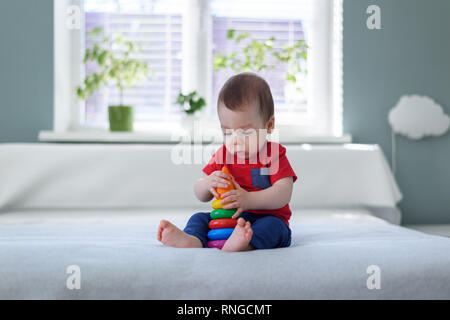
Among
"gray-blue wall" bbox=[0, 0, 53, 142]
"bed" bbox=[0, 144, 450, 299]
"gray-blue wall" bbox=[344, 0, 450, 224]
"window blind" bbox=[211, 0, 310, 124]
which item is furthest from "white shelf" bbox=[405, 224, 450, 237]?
"gray-blue wall" bbox=[0, 0, 53, 142]

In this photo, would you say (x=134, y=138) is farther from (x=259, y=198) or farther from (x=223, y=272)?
(x=223, y=272)

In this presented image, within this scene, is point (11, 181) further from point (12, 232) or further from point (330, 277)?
point (330, 277)

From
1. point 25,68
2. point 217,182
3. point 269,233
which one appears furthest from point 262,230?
point 25,68

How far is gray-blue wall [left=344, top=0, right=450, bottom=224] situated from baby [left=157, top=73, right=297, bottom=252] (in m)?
1.33

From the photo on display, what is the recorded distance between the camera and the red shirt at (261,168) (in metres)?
0.97

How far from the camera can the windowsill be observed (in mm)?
2016

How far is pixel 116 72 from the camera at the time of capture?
215 centimetres

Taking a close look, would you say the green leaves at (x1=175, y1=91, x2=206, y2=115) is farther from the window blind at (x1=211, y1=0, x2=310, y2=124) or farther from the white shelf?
the white shelf

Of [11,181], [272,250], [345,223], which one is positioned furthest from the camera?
[11,181]

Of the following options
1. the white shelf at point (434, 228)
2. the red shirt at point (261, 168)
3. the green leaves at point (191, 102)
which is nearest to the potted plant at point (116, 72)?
the green leaves at point (191, 102)
